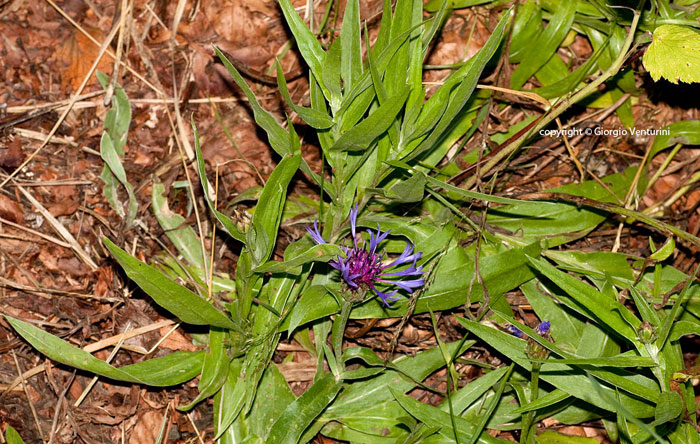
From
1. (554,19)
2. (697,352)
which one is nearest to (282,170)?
(554,19)

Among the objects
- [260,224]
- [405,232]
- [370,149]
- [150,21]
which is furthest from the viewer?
[150,21]

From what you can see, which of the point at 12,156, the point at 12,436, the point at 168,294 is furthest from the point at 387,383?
the point at 12,156

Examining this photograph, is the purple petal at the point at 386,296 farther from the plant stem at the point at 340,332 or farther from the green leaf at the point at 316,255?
the green leaf at the point at 316,255

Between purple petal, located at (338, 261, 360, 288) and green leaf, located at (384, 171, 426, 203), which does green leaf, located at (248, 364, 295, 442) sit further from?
green leaf, located at (384, 171, 426, 203)

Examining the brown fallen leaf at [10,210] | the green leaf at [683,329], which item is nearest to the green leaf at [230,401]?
the brown fallen leaf at [10,210]

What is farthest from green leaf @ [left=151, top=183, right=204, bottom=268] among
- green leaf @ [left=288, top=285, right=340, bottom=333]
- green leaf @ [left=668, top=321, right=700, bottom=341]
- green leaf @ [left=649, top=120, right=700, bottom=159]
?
green leaf @ [left=649, top=120, right=700, bottom=159]

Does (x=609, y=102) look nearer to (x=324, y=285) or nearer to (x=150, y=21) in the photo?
(x=324, y=285)

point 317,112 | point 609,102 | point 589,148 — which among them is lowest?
point 589,148
